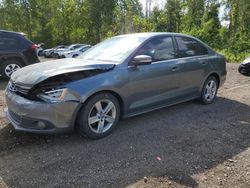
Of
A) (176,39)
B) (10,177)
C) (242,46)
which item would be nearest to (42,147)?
(10,177)

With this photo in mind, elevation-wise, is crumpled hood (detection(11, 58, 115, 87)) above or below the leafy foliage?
below

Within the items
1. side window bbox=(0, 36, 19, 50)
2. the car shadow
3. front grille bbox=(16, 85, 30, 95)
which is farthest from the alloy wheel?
side window bbox=(0, 36, 19, 50)

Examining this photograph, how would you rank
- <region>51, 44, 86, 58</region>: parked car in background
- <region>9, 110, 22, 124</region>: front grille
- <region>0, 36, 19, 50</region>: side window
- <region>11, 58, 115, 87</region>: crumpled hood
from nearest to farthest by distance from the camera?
<region>11, 58, 115, 87</region>: crumpled hood → <region>9, 110, 22, 124</region>: front grille → <region>0, 36, 19, 50</region>: side window → <region>51, 44, 86, 58</region>: parked car in background

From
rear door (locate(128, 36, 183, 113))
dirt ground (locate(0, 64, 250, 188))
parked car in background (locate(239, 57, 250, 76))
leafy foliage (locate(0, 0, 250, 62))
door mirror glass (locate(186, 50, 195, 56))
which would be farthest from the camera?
leafy foliage (locate(0, 0, 250, 62))

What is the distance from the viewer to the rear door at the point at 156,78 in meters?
4.43

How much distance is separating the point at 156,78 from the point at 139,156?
1.57m

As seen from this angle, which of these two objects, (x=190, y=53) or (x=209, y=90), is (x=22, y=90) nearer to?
(x=190, y=53)

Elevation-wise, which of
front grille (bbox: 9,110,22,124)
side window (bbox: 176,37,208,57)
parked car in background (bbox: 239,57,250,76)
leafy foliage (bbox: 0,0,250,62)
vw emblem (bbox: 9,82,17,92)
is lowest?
parked car in background (bbox: 239,57,250,76)

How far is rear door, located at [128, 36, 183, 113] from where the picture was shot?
14.5 feet

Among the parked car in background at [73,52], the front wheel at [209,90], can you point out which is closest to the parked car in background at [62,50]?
the parked car in background at [73,52]

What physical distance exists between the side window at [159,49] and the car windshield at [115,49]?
15 centimetres

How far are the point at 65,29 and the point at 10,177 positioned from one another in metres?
35.9

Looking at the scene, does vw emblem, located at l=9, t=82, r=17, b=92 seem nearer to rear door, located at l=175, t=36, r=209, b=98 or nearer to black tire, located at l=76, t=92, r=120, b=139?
black tire, located at l=76, t=92, r=120, b=139

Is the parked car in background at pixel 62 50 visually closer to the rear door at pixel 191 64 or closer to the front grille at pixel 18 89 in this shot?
the rear door at pixel 191 64
